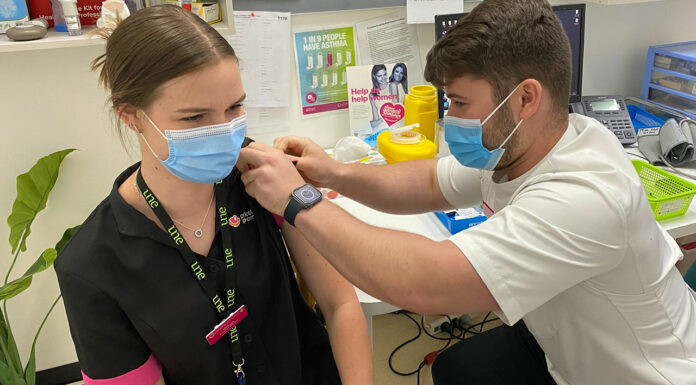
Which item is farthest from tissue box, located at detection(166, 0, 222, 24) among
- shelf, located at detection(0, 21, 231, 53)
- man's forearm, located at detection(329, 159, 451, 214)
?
man's forearm, located at detection(329, 159, 451, 214)

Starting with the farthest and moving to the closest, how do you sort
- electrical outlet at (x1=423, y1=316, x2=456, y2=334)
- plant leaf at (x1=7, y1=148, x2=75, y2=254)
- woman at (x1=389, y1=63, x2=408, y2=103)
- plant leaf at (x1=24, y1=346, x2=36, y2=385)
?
electrical outlet at (x1=423, y1=316, x2=456, y2=334)
woman at (x1=389, y1=63, x2=408, y2=103)
plant leaf at (x1=24, y1=346, x2=36, y2=385)
plant leaf at (x1=7, y1=148, x2=75, y2=254)

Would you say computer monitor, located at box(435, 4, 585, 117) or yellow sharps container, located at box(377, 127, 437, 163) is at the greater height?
computer monitor, located at box(435, 4, 585, 117)

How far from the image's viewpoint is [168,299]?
111 cm

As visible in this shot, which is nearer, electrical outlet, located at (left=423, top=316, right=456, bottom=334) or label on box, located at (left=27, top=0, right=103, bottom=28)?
label on box, located at (left=27, top=0, right=103, bottom=28)

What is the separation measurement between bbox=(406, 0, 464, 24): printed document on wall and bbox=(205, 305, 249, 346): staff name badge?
1350 mm

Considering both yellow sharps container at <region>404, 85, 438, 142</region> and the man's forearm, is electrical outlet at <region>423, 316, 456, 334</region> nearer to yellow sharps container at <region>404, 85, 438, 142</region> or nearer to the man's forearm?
yellow sharps container at <region>404, 85, 438, 142</region>

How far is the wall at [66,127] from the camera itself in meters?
1.74

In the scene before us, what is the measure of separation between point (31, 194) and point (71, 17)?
2.07 ft

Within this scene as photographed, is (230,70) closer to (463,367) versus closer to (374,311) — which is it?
(374,311)

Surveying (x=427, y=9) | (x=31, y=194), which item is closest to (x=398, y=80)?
(x=427, y=9)

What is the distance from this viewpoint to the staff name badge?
45.1 inches

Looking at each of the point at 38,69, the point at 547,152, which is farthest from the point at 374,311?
the point at 38,69

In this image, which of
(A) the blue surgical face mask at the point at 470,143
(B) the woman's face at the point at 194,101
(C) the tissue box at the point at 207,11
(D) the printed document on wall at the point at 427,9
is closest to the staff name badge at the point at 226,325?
(B) the woman's face at the point at 194,101

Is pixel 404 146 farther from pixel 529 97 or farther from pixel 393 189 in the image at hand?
pixel 529 97
